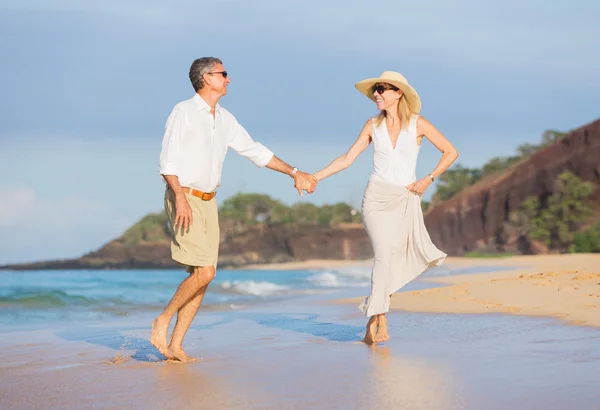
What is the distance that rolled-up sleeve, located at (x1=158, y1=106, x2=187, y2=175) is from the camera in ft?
20.1

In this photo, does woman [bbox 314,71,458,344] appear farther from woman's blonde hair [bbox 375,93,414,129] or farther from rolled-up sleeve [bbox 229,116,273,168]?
rolled-up sleeve [bbox 229,116,273,168]

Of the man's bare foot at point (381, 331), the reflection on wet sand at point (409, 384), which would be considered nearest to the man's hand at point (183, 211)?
the reflection on wet sand at point (409, 384)

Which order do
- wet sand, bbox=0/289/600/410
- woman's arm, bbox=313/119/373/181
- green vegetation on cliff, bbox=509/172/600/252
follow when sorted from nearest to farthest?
wet sand, bbox=0/289/600/410 < woman's arm, bbox=313/119/373/181 < green vegetation on cliff, bbox=509/172/600/252

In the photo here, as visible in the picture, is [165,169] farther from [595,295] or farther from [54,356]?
[595,295]

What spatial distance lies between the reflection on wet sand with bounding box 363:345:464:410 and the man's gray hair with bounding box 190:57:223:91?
229 cm

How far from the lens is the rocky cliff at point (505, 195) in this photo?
180 ft

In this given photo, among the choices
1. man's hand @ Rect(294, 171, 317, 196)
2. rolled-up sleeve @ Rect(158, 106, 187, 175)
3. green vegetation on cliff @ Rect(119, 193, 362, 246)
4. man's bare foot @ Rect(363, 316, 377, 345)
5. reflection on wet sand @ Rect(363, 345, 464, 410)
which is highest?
green vegetation on cliff @ Rect(119, 193, 362, 246)

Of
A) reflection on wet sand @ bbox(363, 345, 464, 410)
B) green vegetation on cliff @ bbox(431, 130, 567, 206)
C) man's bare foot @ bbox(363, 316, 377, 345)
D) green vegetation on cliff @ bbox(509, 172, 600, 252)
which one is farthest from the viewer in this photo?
green vegetation on cliff @ bbox(431, 130, 567, 206)

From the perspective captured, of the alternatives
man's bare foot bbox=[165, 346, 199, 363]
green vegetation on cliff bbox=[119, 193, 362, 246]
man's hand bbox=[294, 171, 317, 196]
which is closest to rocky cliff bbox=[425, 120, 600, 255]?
green vegetation on cliff bbox=[119, 193, 362, 246]

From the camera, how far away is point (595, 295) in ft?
31.8

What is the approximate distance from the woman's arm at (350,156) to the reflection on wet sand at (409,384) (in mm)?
1982

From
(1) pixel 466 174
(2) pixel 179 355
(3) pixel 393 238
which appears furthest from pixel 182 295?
(1) pixel 466 174

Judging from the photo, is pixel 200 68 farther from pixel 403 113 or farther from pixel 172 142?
pixel 403 113

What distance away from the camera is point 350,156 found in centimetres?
750
